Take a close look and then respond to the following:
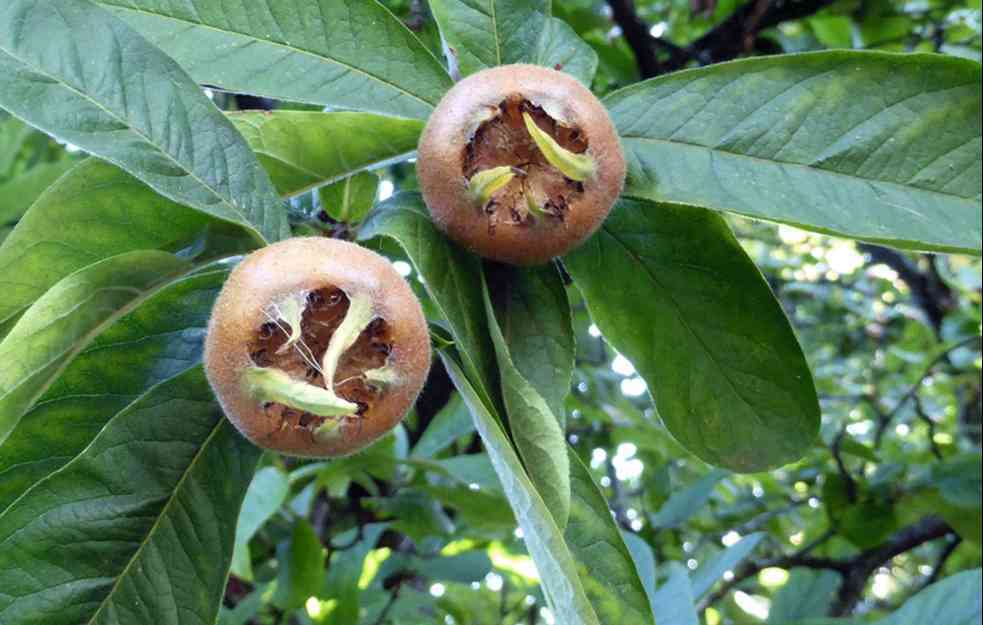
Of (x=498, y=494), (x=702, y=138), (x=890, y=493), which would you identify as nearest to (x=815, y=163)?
(x=702, y=138)

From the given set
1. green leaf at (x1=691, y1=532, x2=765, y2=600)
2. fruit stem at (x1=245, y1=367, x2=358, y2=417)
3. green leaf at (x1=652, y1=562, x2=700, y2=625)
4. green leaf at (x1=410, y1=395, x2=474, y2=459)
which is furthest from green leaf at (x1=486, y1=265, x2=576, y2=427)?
green leaf at (x1=410, y1=395, x2=474, y2=459)

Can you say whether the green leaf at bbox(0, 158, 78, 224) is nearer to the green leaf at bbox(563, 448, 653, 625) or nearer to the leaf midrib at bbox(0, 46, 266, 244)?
the leaf midrib at bbox(0, 46, 266, 244)

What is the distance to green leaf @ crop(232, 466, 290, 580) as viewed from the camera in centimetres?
194

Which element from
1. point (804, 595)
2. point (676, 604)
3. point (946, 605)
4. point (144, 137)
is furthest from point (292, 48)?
point (804, 595)

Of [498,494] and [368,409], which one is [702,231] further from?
[498,494]

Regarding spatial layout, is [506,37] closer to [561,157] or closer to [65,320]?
[561,157]

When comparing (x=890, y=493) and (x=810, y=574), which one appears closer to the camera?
(x=810, y=574)

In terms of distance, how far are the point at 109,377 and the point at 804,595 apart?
1733 mm

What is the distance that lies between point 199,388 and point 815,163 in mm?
730

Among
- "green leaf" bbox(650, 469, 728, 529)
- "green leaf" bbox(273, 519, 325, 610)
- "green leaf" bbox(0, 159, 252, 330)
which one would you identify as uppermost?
"green leaf" bbox(0, 159, 252, 330)

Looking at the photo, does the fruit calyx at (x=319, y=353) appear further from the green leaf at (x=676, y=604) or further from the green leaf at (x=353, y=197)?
the green leaf at (x=676, y=604)

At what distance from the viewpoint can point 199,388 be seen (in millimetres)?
1165

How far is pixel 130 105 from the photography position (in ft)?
3.47

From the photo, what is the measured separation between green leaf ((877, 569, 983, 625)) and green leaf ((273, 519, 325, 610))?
3.66ft
